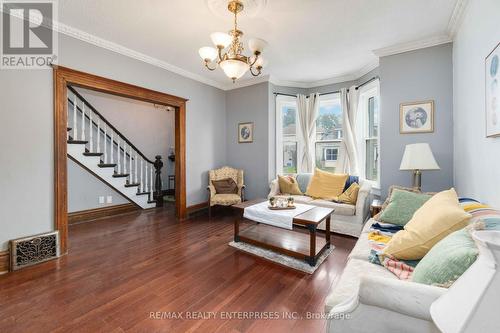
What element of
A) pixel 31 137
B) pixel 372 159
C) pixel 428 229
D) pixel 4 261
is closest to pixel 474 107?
pixel 428 229

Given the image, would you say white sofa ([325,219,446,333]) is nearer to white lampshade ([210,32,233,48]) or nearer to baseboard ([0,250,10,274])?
white lampshade ([210,32,233,48])

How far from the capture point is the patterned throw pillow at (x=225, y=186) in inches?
175

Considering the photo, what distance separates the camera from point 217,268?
2.36 metres

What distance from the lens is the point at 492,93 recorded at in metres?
1.68

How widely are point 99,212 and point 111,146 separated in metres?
1.35

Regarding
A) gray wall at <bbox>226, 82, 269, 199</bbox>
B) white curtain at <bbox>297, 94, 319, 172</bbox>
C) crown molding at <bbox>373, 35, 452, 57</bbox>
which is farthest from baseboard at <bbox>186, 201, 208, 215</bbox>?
crown molding at <bbox>373, 35, 452, 57</bbox>

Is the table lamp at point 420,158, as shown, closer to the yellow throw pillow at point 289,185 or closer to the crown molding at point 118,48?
the yellow throw pillow at point 289,185

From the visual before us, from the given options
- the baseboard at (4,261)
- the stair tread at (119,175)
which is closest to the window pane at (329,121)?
the stair tread at (119,175)

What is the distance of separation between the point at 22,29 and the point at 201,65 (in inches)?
87.2

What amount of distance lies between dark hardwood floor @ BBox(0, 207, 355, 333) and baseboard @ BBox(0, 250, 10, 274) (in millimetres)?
137

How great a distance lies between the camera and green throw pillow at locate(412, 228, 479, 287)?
0.90 meters

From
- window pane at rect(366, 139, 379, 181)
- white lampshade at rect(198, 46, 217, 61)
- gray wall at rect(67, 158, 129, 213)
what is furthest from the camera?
gray wall at rect(67, 158, 129, 213)

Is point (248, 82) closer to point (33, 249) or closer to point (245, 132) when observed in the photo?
point (245, 132)

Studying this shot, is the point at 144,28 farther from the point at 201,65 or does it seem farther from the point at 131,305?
the point at 131,305
